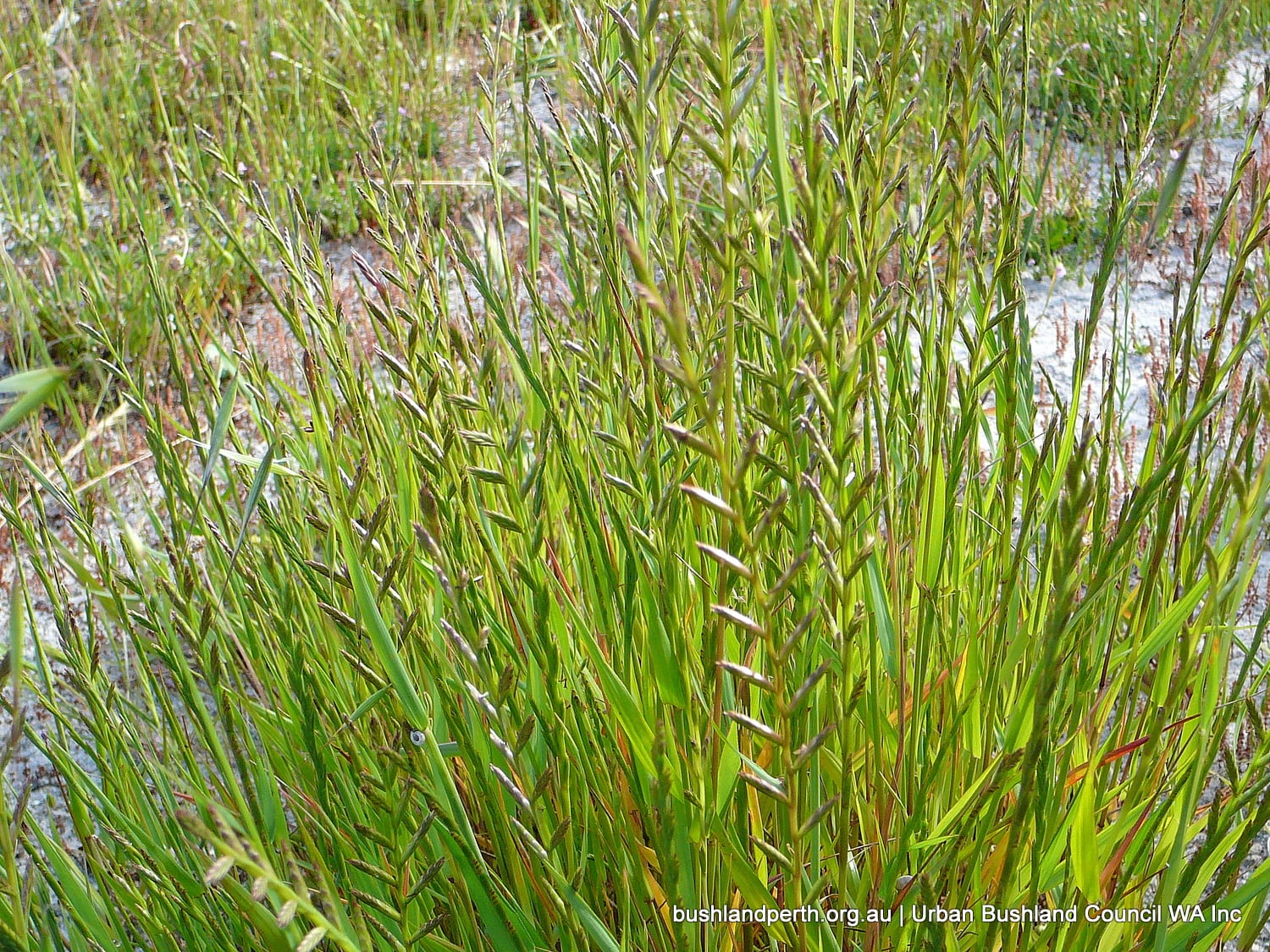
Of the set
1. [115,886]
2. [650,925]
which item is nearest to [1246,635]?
[650,925]

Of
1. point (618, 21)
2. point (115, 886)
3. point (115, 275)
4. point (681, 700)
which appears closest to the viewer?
point (618, 21)

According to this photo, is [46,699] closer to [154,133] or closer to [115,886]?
[115,886]

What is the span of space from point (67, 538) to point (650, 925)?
193cm

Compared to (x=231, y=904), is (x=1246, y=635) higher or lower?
lower

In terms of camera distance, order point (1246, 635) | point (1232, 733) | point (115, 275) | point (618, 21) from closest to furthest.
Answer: point (618, 21)
point (1232, 733)
point (1246, 635)
point (115, 275)

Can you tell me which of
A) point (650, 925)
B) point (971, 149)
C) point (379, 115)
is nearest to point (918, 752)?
point (650, 925)

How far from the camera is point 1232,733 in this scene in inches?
56.0

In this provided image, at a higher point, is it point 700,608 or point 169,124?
point 169,124

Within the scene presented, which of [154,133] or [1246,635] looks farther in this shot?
[154,133]

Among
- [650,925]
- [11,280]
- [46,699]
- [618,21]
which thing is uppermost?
[618,21]

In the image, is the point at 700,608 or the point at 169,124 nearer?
the point at 700,608

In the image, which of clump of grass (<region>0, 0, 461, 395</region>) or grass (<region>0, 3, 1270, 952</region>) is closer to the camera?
grass (<region>0, 3, 1270, 952</region>)

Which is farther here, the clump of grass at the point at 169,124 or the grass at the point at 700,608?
the clump of grass at the point at 169,124

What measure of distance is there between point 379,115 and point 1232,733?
3613 millimetres
